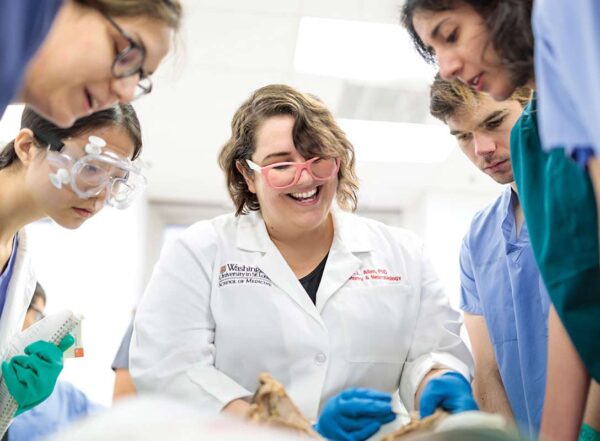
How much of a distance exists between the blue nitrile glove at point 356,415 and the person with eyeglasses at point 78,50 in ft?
2.62

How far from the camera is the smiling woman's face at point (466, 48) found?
134 centimetres

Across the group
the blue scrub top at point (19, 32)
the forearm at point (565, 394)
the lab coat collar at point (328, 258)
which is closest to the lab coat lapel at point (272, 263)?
the lab coat collar at point (328, 258)

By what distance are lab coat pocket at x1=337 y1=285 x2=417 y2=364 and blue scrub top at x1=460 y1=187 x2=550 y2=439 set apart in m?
0.38

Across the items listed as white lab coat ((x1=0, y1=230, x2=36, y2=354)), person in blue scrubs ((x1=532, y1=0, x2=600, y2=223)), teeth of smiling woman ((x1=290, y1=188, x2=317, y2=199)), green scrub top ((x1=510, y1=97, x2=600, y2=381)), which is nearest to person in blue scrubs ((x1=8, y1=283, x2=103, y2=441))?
white lab coat ((x1=0, y1=230, x2=36, y2=354))

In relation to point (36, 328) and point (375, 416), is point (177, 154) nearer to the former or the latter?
point (36, 328)

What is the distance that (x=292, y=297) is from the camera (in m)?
1.87

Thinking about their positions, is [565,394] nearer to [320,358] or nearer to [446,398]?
[446,398]

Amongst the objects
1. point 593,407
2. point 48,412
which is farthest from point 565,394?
point 48,412

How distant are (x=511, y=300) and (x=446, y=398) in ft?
2.76

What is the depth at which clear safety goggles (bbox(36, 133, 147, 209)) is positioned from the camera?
74.4 inches

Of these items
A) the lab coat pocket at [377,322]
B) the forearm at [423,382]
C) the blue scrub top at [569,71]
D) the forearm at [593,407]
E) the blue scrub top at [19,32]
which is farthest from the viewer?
the lab coat pocket at [377,322]

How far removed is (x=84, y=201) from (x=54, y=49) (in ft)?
2.53

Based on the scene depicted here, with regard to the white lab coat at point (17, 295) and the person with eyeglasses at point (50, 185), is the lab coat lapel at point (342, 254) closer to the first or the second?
the person with eyeglasses at point (50, 185)

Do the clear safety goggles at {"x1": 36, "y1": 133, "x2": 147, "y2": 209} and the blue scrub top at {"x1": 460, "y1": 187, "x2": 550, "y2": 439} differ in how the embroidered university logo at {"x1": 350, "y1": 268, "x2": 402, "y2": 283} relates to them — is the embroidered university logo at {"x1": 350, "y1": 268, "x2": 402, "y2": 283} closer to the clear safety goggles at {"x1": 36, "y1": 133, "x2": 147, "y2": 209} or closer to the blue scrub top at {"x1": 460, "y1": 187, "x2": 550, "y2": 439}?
the blue scrub top at {"x1": 460, "y1": 187, "x2": 550, "y2": 439}
